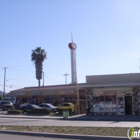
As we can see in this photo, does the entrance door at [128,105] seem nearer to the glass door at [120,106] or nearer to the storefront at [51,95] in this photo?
the glass door at [120,106]

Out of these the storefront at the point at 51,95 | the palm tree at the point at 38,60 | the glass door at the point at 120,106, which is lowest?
the glass door at the point at 120,106

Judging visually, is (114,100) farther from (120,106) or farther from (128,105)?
(128,105)

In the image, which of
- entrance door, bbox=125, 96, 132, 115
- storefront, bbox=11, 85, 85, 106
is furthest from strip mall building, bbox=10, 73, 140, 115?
storefront, bbox=11, 85, 85, 106

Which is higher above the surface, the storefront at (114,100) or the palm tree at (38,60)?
the palm tree at (38,60)

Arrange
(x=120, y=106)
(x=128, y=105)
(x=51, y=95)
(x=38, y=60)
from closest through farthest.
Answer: (x=128, y=105), (x=120, y=106), (x=51, y=95), (x=38, y=60)

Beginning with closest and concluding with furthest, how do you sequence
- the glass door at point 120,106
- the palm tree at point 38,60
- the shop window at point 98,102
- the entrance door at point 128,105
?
1. the entrance door at point 128,105
2. the glass door at point 120,106
3. the shop window at point 98,102
4. the palm tree at point 38,60

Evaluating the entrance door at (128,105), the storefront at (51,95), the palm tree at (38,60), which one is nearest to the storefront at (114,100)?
the entrance door at (128,105)

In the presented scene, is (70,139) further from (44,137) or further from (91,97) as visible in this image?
(91,97)

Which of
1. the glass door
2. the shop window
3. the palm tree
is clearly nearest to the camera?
the glass door

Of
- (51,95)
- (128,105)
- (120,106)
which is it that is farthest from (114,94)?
(51,95)

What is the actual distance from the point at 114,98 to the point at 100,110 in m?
2.36

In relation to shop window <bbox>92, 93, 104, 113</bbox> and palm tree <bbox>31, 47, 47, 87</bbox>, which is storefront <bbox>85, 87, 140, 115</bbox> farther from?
palm tree <bbox>31, 47, 47, 87</bbox>

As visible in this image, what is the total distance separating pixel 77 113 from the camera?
39.1 metres

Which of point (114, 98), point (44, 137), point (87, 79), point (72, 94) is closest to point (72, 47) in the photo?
point (72, 94)
